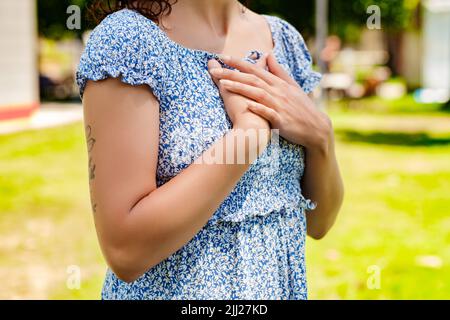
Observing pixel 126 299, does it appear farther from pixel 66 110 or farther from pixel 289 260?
pixel 66 110

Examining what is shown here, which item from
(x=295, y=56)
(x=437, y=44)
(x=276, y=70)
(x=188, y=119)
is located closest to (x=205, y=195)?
(x=188, y=119)

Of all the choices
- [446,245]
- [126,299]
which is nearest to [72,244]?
[446,245]

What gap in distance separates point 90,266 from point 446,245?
118 inches

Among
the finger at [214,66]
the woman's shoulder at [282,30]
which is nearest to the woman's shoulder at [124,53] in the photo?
the finger at [214,66]

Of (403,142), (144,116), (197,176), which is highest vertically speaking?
(144,116)

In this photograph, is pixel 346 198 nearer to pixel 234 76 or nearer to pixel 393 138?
pixel 393 138

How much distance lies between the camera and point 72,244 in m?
6.01

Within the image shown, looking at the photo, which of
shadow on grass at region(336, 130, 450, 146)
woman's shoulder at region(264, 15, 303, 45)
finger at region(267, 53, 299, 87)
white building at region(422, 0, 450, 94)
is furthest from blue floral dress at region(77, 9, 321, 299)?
white building at region(422, 0, 450, 94)

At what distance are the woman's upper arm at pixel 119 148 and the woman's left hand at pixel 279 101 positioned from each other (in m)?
0.19

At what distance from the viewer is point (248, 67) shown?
148 cm

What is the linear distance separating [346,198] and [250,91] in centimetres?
697

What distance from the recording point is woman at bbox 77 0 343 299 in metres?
1.33

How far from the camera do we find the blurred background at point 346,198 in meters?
4.95
